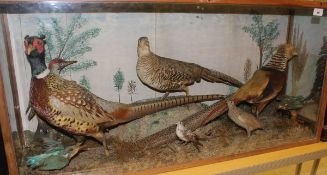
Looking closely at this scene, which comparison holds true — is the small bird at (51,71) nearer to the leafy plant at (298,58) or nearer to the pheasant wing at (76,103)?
the pheasant wing at (76,103)

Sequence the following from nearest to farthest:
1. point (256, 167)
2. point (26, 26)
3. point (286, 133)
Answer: point (26, 26) < point (256, 167) < point (286, 133)

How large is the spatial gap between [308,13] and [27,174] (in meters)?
1.11

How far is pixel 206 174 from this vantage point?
102 cm

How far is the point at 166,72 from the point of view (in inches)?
39.6

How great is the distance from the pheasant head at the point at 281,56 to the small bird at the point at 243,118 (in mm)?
200

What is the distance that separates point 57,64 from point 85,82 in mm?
100

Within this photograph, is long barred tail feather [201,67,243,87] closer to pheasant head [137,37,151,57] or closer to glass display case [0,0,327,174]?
glass display case [0,0,327,174]

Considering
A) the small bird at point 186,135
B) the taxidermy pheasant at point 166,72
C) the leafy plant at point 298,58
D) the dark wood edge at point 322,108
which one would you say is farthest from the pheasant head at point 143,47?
the dark wood edge at point 322,108

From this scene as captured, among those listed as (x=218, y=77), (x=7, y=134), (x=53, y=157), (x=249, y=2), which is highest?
(x=249, y=2)

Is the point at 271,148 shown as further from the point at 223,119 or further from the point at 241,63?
the point at 241,63

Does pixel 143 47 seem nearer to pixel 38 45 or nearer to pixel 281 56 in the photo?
pixel 38 45

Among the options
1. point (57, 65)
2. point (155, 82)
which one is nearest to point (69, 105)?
point (57, 65)

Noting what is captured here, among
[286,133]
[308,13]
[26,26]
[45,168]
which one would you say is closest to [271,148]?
[286,133]

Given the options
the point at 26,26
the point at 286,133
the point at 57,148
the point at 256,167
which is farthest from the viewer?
the point at 286,133
